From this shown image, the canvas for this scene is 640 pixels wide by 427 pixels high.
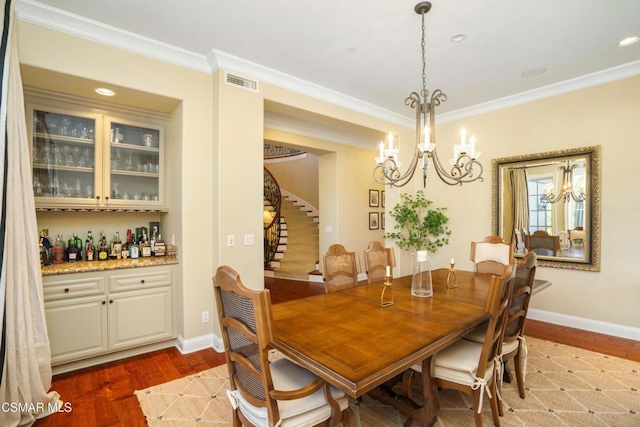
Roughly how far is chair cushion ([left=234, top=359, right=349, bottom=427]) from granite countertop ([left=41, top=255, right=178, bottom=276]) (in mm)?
1935

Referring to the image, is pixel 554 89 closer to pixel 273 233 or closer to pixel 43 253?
pixel 43 253

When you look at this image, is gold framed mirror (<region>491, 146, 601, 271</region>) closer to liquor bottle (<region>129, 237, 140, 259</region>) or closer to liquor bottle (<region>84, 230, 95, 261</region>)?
liquor bottle (<region>129, 237, 140, 259</region>)

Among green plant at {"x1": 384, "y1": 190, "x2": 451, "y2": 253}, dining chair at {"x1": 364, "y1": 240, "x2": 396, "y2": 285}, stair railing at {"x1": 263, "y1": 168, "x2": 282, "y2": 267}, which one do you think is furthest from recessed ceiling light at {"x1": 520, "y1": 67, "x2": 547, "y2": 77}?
stair railing at {"x1": 263, "y1": 168, "x2": 282, "y2": 267}

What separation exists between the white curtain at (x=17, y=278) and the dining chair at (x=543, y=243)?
5.18 m

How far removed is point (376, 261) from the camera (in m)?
2.97

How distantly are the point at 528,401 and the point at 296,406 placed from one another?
187 cm

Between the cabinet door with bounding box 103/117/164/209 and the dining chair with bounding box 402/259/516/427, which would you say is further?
the cabinet door with bounding box 103/117/164/209

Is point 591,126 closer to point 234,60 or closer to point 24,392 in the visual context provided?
point 234,60

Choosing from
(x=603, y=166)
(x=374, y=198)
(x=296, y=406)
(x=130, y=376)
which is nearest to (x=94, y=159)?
(x=130, y=376)

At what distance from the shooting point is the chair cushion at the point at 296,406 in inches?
53.4

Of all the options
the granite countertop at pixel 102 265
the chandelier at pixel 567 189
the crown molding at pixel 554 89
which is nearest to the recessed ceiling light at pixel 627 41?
the crown molding at pixel 554 89

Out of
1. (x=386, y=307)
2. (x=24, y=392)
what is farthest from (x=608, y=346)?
(x=24, y=392)

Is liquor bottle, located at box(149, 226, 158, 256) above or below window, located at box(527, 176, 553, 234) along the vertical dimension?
below

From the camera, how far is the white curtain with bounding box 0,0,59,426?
1.92 m
